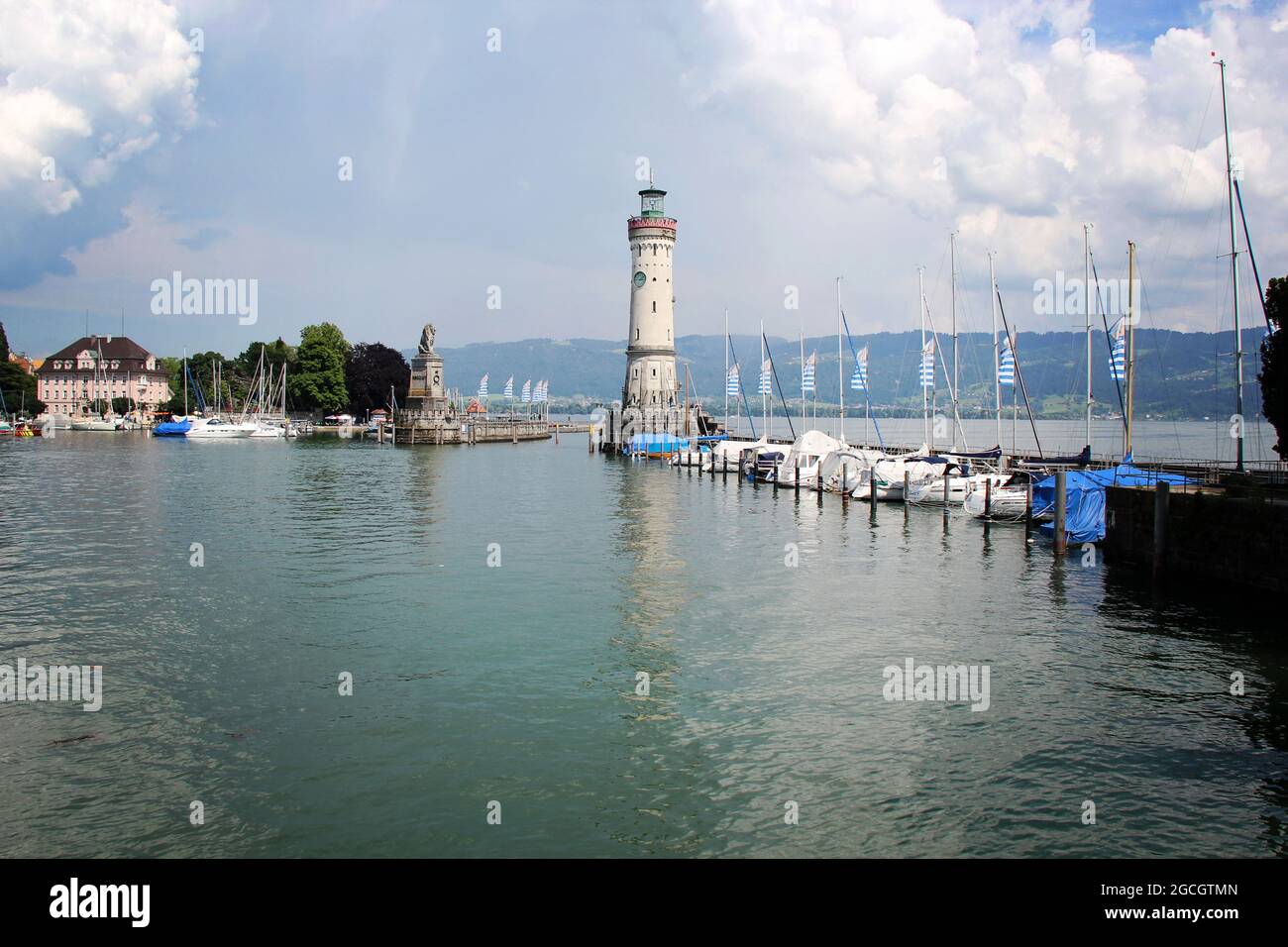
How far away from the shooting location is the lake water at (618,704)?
1340cm

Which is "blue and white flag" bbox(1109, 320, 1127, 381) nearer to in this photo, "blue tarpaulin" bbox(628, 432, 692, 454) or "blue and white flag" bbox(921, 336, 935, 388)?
"blue and white flag" bbox(921, 336, 935, 388)

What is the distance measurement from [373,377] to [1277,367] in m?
148

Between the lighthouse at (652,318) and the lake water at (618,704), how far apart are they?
2721 inches

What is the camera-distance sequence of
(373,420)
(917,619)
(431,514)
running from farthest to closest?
(373,420), (431,514), (917,619)

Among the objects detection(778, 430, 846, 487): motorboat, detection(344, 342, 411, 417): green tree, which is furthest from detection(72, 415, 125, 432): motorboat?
detection(778, 430, 846, 487): motorboat

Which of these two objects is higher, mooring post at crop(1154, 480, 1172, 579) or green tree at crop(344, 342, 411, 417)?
green tree at crop(344, 342, 411, 417)

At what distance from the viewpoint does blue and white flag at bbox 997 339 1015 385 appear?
2119 inches

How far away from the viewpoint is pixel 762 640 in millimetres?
23656

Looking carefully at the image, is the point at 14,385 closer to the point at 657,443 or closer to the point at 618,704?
the point at 657,443

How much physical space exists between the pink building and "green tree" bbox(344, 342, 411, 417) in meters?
44.6
